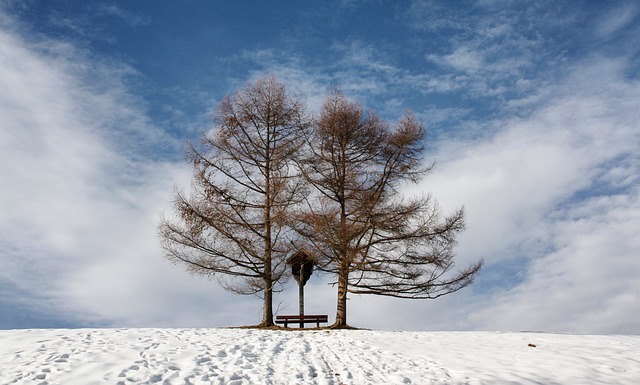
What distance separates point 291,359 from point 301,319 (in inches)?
359

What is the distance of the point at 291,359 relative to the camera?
1077 cm

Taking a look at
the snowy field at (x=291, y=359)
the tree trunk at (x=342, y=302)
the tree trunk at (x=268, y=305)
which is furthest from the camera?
the tree trunk at (x=268, y=305)

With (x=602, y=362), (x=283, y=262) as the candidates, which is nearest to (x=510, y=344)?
(x=602, y=362)

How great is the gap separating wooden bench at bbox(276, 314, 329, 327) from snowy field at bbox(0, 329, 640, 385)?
19.1 feet

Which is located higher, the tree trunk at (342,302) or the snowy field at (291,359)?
the tree trunk at (342,302)

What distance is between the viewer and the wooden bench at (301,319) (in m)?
19.7

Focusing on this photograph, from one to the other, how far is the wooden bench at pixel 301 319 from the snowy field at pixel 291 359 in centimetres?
581

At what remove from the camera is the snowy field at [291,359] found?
9172 millimetres

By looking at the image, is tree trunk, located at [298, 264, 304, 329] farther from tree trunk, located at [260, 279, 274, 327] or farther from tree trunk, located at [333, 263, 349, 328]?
tree trunk, located at [333, 263, 349, 328]

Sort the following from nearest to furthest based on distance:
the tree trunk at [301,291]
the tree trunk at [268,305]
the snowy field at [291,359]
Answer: the snowy field at [291,359] < the tree trunk at [268,305] < the tree trunk at [301,291]

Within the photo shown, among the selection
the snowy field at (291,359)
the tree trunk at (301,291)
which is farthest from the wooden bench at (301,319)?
the snowy field at (291,359)

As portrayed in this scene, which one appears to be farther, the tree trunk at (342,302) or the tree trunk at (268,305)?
the tree trunk at (268,305)

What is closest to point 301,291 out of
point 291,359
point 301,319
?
point 301,319

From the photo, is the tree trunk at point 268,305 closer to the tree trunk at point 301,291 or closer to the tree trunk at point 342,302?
the tree trunk at point 301,291
